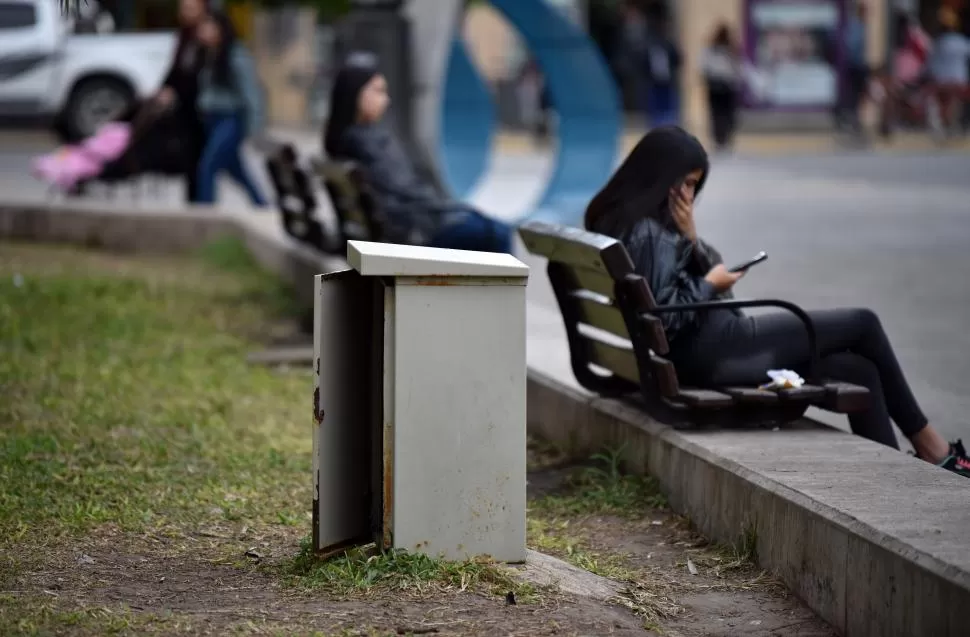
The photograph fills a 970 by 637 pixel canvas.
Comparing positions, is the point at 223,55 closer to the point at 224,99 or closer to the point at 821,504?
the point at 224,99

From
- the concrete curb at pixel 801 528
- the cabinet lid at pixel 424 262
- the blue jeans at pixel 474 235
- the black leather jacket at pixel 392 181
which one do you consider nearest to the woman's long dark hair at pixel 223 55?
the black leather jacket at pixel 392 181

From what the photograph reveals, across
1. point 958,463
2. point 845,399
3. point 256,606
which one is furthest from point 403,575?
point 958,463

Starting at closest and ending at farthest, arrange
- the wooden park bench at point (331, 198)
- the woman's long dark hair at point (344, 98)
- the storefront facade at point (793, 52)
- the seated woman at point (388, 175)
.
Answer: the wooden park bench at point (331, 198)
the seated woman at point (388, 175)
the woman's long dark hair at point (344, 98)
the storefront facade at point (793, 52)

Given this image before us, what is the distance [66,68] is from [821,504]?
2367 centimetres

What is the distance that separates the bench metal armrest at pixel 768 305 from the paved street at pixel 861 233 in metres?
1.11

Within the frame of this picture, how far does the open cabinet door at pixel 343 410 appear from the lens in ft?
15.8

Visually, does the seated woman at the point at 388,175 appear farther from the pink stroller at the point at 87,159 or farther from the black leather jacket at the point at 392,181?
the pink stroller at the point at 87,159

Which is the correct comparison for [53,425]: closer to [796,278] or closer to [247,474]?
[247,474]

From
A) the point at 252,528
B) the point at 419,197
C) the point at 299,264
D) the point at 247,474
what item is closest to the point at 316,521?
the point at 252,528

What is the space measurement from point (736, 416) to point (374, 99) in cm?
445

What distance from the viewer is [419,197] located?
9.90 metres

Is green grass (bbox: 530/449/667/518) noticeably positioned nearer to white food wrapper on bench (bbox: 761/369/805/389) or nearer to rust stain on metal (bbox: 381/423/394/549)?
white food wrapper on bench (bbox: 761/369/805/389)

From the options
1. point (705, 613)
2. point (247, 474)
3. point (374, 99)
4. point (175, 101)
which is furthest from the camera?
point (175, 101)

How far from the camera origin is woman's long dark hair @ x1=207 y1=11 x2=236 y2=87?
1466 centimetres
